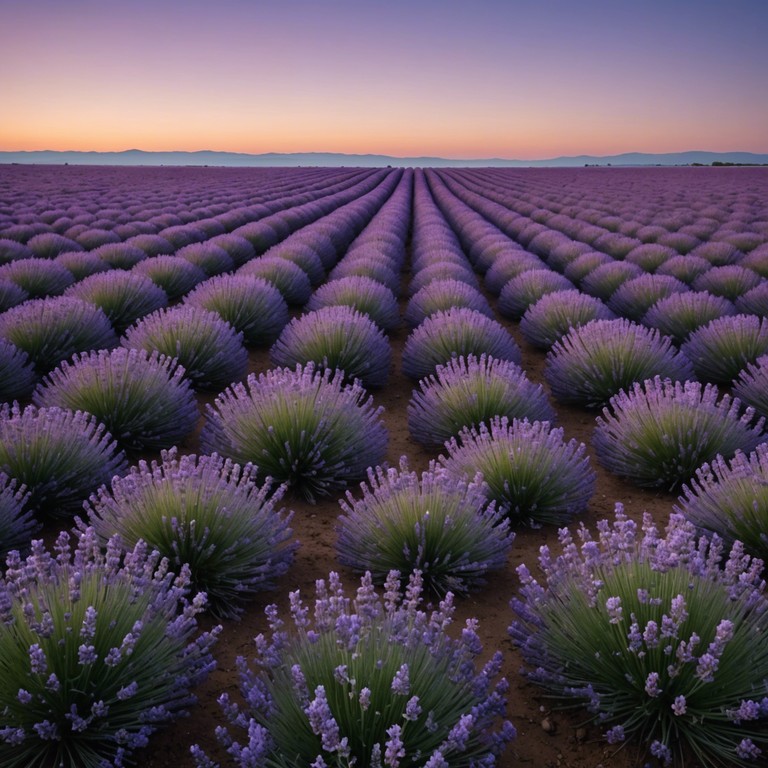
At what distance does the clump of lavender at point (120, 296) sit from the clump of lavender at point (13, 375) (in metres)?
1.62

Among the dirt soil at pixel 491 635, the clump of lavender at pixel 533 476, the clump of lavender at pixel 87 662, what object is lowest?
the dirt soil at pixel 491 635

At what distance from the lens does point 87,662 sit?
1767 mm

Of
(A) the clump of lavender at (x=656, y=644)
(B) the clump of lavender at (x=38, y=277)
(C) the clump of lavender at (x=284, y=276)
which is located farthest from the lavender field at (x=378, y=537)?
(C) the clump of lavender at (x=284, y=276)

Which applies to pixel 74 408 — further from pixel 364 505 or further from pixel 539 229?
pixel 539 229

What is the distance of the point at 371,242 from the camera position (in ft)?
35.3

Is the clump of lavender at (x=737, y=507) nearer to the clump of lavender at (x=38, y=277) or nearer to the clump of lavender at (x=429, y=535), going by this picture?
the clump of lavender at (x=429, y=535)

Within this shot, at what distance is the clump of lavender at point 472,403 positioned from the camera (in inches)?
163

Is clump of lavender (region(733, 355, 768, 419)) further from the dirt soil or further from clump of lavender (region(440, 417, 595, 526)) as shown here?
clump of lavender (region(440, 417, 595, 526))

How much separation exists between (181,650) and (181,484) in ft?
2.83

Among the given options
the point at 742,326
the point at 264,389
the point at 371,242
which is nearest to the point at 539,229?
the point at 371,242

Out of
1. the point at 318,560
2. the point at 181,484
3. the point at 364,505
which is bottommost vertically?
the point at 318,560

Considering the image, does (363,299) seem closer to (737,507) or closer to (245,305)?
(245,305)

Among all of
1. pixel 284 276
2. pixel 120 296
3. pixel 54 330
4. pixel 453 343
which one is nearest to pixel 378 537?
pixel 453 343

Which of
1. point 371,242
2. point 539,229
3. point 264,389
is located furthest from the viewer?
point 539,229
